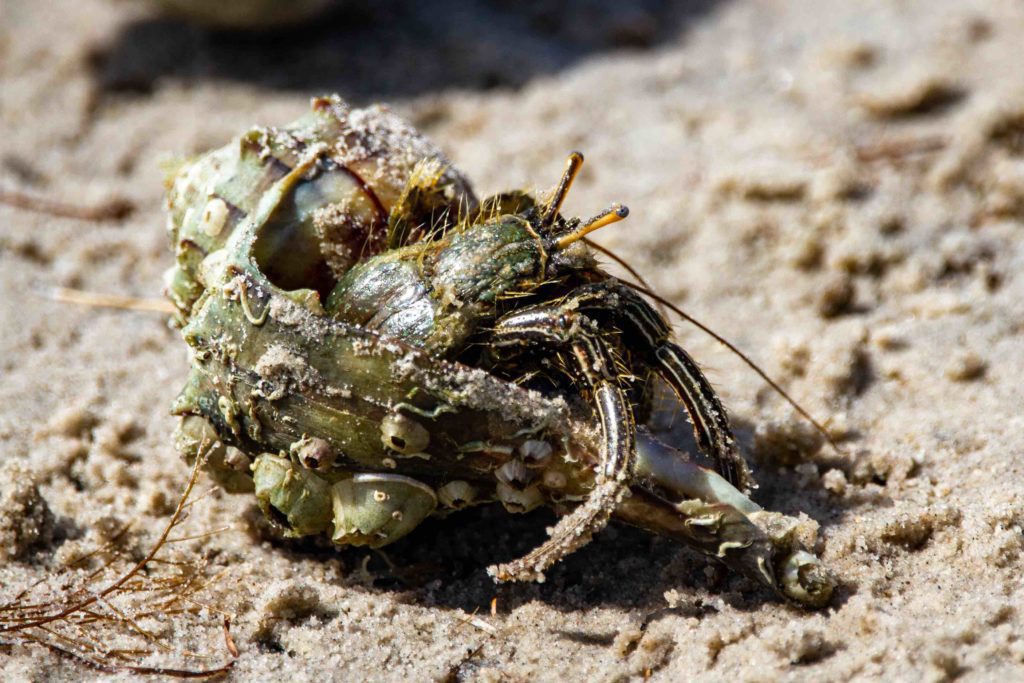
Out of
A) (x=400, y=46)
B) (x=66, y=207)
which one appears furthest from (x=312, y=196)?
(x=400, y=46)

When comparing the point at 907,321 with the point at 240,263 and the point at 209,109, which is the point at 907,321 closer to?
the point at 240,263

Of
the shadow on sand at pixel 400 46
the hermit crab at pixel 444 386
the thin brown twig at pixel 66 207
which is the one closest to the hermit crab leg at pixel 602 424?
the hermit crab at pixel 444 386

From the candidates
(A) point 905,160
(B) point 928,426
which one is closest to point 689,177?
(A) point 905,160

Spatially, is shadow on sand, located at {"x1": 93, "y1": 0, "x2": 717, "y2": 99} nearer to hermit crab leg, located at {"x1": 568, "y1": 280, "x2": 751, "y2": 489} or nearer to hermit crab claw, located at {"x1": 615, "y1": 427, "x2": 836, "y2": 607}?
hermit crab leg, located at {"x1": 568, "y1": 280, "x2": 751, "y2": 489}

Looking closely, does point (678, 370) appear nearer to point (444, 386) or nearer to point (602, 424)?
point (602, 424)

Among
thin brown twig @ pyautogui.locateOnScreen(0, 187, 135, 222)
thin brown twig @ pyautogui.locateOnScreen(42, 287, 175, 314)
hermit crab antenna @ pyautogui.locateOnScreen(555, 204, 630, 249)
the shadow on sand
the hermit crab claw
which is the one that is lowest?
the hermit crab claw

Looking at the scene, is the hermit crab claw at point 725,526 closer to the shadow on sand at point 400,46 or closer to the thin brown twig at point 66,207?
the thin brown twig at point 66,207

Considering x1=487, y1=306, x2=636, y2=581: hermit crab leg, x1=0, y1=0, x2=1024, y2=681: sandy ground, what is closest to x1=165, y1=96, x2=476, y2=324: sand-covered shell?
x1=487, y1=306, x2=636, y2=581: hermit crab leg
